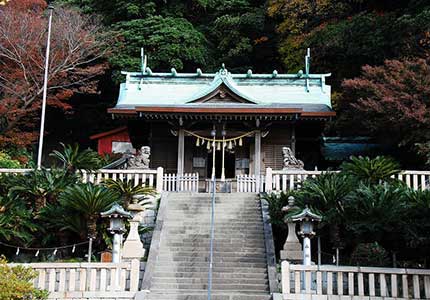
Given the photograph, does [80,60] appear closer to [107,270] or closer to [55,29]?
[55,29]

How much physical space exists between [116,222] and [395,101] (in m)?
11.5

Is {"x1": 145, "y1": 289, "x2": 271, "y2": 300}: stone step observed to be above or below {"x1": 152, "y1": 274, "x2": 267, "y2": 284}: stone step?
below

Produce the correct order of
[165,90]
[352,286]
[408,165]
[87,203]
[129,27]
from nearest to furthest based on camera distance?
[352,286], [87,203], [408,165], [165,90], [129,27]

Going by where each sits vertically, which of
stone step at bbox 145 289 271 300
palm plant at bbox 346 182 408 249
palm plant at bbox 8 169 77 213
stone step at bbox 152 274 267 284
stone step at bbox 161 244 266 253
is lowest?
stone step at bbox 145 289 271 300

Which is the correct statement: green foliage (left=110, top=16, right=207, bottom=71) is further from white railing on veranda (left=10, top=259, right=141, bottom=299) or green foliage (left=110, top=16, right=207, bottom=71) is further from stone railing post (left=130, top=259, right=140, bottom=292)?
white railing on veranda (left=10, top=259, right=141, bottom=299)

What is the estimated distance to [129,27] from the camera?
3170 cm

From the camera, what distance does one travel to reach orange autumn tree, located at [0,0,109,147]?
2580 centimetres

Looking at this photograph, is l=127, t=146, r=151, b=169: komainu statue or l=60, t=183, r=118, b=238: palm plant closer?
l=60, t=183, r=118, b=238: palm plant

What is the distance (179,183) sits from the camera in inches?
727

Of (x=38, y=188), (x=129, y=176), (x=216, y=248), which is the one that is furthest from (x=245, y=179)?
(x=38, y=188)

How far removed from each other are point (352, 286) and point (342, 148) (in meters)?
14.8

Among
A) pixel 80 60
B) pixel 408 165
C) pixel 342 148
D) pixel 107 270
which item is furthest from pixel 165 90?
pixel 107 270

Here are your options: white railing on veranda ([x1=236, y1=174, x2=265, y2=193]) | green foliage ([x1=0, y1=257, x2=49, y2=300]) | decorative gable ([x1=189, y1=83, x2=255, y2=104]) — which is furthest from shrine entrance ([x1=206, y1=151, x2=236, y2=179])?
green foliage ([x1=0, y1=257, x2=49, y2=300])

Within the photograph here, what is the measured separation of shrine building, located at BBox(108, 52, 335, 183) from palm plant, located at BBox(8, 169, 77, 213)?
6655 millimetres
